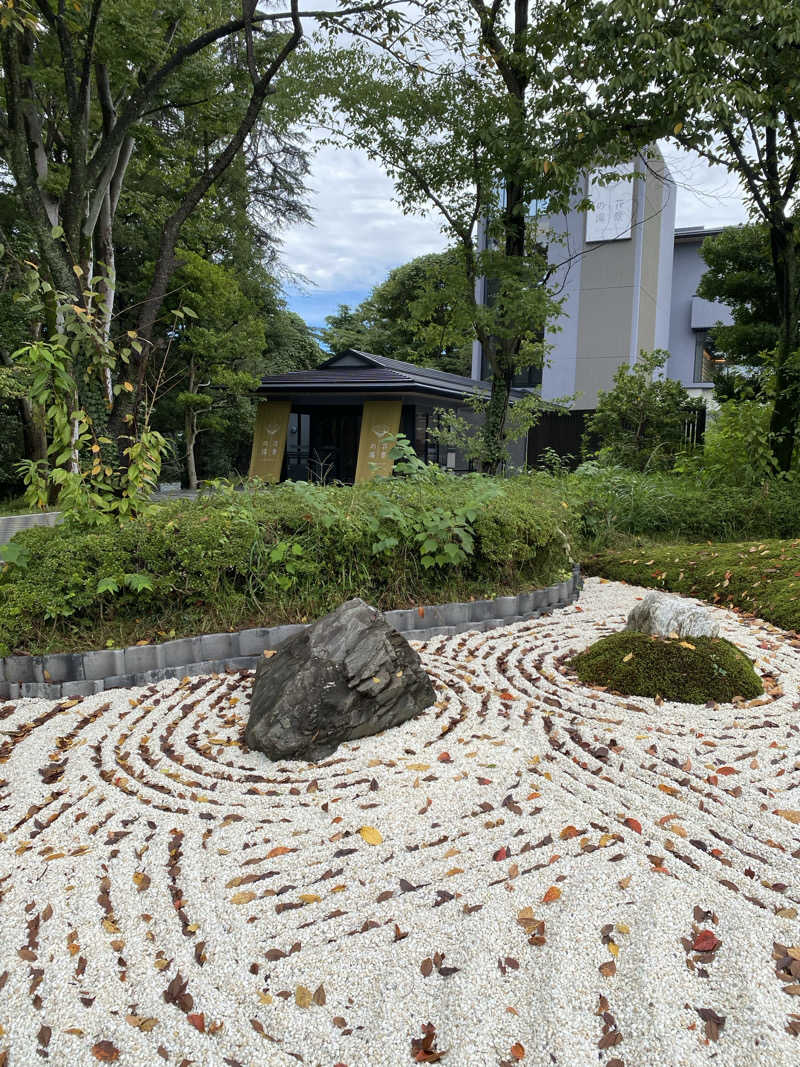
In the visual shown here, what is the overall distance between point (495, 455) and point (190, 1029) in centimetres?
639

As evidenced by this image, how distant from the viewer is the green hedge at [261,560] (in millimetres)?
3119

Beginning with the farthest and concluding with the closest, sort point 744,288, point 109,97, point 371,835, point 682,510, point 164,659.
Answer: point 744,288 → point 109,97 → point 682,510 → point 164,659 → point 371,835

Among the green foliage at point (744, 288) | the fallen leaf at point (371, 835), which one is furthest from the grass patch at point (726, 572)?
the green foliage at point (744, 288)

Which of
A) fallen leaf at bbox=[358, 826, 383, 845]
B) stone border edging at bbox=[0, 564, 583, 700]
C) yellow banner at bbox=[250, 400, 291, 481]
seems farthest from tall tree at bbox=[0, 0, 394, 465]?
yellow banner at bbox=[250, 400, 291, 481]

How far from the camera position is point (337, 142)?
260 inches

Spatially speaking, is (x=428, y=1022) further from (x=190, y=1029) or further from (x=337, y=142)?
(x=337, y=142)

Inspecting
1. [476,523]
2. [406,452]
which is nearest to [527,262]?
[406,452]

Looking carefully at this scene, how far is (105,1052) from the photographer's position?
127 centimetres

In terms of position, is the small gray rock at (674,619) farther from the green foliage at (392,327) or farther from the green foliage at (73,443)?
the green foliage at (392,327)

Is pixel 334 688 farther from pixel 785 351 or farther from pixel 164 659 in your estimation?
pixel 785 351

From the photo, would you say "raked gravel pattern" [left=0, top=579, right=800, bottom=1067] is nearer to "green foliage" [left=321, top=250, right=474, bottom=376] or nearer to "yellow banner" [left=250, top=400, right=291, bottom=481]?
"yellow banner" [left=250, top=400, right=291, bottom=481]

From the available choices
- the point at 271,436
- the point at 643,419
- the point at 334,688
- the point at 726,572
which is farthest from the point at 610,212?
the point at 334,688

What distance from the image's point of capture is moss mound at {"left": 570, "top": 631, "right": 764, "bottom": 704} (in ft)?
9.68

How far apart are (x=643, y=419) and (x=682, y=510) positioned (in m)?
3.68
